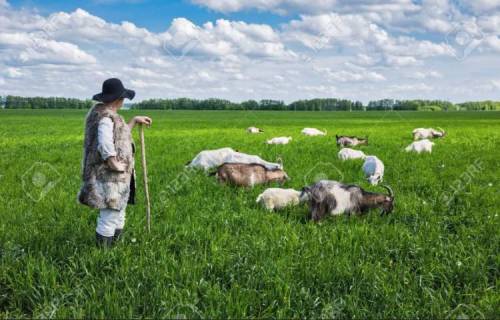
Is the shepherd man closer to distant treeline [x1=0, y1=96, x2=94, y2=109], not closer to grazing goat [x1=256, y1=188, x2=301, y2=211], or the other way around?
grazing goat [x1=256, y1=188, x2=301, y2=211]

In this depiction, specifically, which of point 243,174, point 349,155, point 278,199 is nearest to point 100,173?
point 278,199

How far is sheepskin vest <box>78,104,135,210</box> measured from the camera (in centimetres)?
504

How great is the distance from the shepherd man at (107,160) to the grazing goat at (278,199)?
8.97 feet

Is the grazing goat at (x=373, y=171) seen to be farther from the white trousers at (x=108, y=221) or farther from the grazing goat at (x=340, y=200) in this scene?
the white trousers at (x=108, y=221)

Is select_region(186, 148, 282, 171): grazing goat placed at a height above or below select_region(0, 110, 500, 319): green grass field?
above

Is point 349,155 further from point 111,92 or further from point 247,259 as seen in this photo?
point 111,92

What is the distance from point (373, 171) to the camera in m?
10.3

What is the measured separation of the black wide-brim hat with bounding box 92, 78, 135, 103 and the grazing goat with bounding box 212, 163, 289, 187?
4.06 meters

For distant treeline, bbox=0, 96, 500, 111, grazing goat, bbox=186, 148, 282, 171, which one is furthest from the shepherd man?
distant treeline, bbox=0, 96, 500, 111

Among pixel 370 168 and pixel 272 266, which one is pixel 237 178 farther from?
pixel 272 266

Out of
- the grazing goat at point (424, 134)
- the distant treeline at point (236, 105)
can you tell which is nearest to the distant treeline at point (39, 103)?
the distant treeline at point (236, 105)

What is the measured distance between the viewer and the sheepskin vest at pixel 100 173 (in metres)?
5.04

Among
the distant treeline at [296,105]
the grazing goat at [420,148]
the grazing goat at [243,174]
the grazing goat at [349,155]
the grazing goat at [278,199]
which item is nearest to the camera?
the grazing goat at [278,199]

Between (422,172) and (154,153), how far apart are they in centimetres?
901
